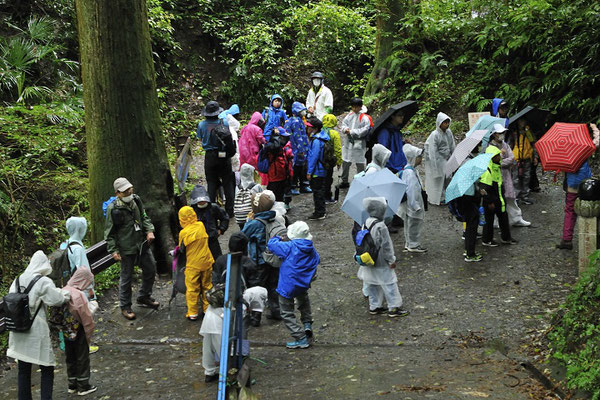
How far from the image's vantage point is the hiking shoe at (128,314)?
926 centimetres

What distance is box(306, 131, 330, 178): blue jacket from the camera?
1202 cm

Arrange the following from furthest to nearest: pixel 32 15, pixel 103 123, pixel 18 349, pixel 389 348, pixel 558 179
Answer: pixel 32 15, pixel 558 179, pixel 103 123, pixel 389 348, pixel 18 349

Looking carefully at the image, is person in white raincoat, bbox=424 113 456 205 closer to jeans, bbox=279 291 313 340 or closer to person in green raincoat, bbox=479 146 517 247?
person in green raincoat, bbox=479 146 517 247

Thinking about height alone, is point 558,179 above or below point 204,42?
below

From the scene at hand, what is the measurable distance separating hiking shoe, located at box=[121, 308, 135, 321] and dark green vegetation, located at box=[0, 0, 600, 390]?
2.70 meters

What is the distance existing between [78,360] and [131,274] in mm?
2226

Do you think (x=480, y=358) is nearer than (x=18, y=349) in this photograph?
No

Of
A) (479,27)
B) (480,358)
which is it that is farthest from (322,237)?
(479,27)

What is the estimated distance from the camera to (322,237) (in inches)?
465

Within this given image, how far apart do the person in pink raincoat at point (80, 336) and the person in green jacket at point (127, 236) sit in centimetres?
179

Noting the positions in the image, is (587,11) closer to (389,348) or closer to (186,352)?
(389,348)

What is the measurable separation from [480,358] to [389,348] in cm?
110

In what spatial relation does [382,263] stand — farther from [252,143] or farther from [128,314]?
[252,143]

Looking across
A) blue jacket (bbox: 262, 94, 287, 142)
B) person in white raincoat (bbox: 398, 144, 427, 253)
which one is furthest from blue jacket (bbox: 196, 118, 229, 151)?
person in white raincoat (bbox: 398, 144, 427, 253)
